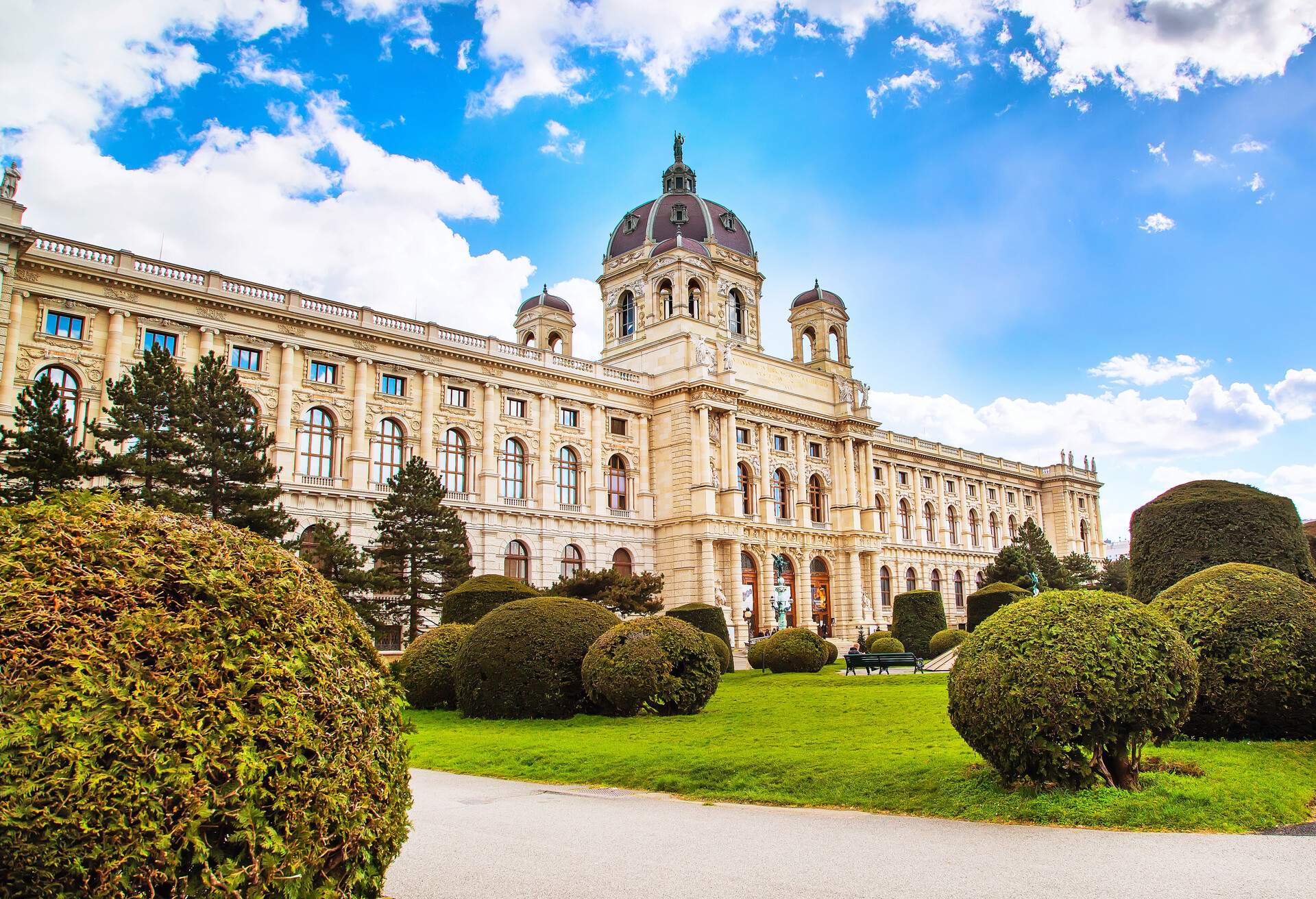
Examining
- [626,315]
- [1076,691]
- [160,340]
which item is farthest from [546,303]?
[1076,691]

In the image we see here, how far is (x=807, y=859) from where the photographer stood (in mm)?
7730

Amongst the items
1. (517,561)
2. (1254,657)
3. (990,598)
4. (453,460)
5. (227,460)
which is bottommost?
(1254,657)

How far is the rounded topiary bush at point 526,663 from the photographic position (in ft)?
61.5

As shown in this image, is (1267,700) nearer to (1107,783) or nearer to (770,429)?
(1107,783)

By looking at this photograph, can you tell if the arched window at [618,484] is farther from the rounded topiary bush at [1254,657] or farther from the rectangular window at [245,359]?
the rounded topiary bush at [1254,657]

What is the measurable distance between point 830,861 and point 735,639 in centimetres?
4246

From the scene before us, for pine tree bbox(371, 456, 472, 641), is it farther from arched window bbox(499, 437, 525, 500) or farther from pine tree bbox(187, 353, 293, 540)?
arched window bbox(499, 437, 525, 500)

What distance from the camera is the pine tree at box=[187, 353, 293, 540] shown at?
1080 inches

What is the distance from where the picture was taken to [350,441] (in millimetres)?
39812

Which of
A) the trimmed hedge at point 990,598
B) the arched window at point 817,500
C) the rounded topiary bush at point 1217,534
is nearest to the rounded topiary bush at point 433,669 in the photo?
the rounded topiary bush at point 1217,534

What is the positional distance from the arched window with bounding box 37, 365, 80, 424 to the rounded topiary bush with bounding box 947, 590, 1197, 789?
3251cm

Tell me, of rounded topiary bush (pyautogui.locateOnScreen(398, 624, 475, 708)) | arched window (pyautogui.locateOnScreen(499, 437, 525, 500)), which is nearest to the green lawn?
rounded topiary bush (pyautogui.locateOnScreen(398, 624, 475, 708))

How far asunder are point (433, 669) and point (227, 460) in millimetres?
10829

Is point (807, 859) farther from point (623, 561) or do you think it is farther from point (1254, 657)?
point (623, 561)
